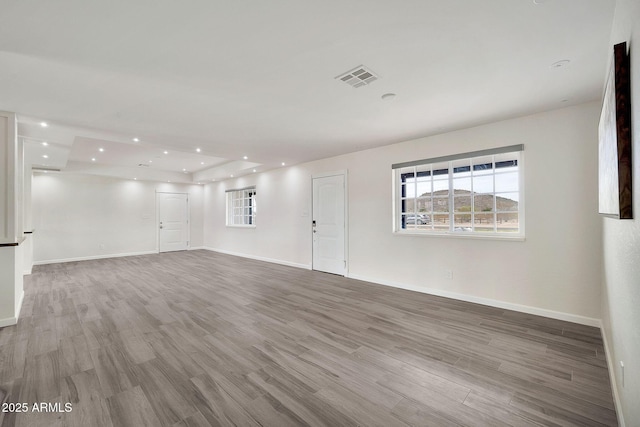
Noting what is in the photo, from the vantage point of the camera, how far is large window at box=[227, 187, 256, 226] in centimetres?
803

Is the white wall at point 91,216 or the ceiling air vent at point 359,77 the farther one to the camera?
the white wall at point 91,216

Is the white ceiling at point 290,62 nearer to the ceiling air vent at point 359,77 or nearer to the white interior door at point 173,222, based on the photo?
the ceiling air vent at point 359,77

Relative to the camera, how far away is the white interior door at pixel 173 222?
29.4 ft

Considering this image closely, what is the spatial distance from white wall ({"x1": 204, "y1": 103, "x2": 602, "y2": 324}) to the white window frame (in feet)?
10.7

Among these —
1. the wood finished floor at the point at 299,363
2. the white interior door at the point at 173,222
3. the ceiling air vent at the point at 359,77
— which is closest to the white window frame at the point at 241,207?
the white interior door at the point at 173,222

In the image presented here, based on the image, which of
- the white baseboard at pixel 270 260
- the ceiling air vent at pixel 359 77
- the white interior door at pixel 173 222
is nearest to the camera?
the ceiling air vent at pixel 359 77

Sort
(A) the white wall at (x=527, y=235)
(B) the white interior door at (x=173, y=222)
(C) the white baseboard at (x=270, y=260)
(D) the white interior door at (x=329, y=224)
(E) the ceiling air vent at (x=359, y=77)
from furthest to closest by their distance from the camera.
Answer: (B) the white interior door at (x=173, y=222), (C) the white baseboard at (x=270, y=260), (D) the white interior door at (x=329, y=224), (A) the white wall at (x=527, y=235), (E) the ceiling air vent at (x=359, y=77)

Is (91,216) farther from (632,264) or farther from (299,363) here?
(632,264)

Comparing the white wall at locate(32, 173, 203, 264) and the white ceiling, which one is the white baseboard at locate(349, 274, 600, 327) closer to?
the white ceiling

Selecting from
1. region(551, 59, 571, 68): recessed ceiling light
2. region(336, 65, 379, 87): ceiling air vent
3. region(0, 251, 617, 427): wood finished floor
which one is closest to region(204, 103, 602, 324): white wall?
region(0, 251, 617, 427): wood finished floor

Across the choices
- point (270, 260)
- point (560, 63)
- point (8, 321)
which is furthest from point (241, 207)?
point (560, 63)

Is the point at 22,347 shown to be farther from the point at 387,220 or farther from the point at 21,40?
the point at 387,220

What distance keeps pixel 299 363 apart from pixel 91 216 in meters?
8.37

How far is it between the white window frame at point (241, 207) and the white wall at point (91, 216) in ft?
7.28
